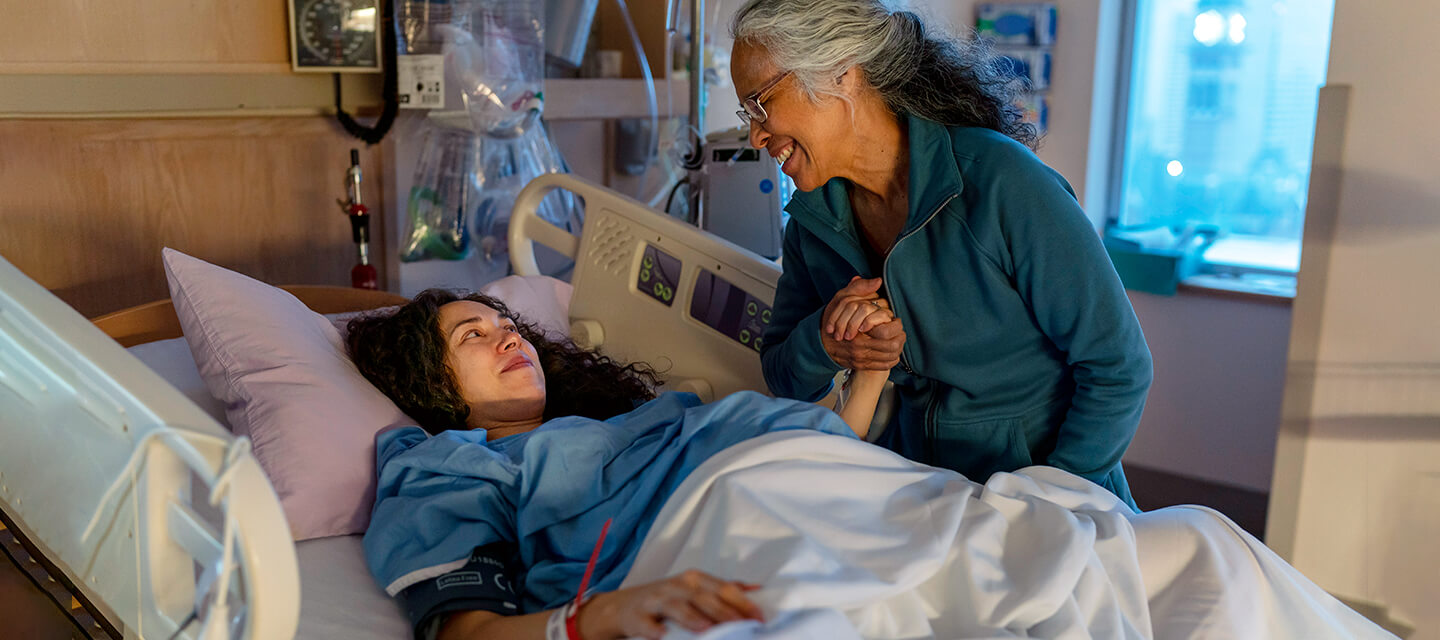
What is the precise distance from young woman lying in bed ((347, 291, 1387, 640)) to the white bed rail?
33 centimetres

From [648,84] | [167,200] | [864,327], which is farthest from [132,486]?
[648,84]

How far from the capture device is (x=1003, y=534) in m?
1.30

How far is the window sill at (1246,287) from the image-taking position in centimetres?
359

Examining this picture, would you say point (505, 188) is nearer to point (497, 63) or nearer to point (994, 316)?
point (497, 63)

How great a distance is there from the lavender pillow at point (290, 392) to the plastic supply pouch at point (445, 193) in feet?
2.53

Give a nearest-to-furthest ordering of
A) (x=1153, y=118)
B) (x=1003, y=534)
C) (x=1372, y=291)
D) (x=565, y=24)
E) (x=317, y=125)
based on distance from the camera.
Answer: (x=1003, y=534)
(x=1372, y=291)
(x=317, y=125)
(x=565, y=24)
(x=1153, y=118)

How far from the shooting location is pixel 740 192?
2652 millimetres

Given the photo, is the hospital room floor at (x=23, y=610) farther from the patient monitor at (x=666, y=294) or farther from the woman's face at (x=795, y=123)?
the woman's face at (x=795, y=123)

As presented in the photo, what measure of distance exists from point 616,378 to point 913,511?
34.4 inches

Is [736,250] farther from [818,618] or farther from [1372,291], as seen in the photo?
[1372,291]

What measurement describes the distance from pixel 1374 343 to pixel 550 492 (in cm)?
177

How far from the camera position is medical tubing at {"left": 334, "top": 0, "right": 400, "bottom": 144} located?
2689 millimetres

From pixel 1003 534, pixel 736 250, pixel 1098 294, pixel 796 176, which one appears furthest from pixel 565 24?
pixel 1003 534

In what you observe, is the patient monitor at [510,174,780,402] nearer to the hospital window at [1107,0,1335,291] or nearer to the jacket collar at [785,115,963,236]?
the jacket collar at [785,115,963,236]
